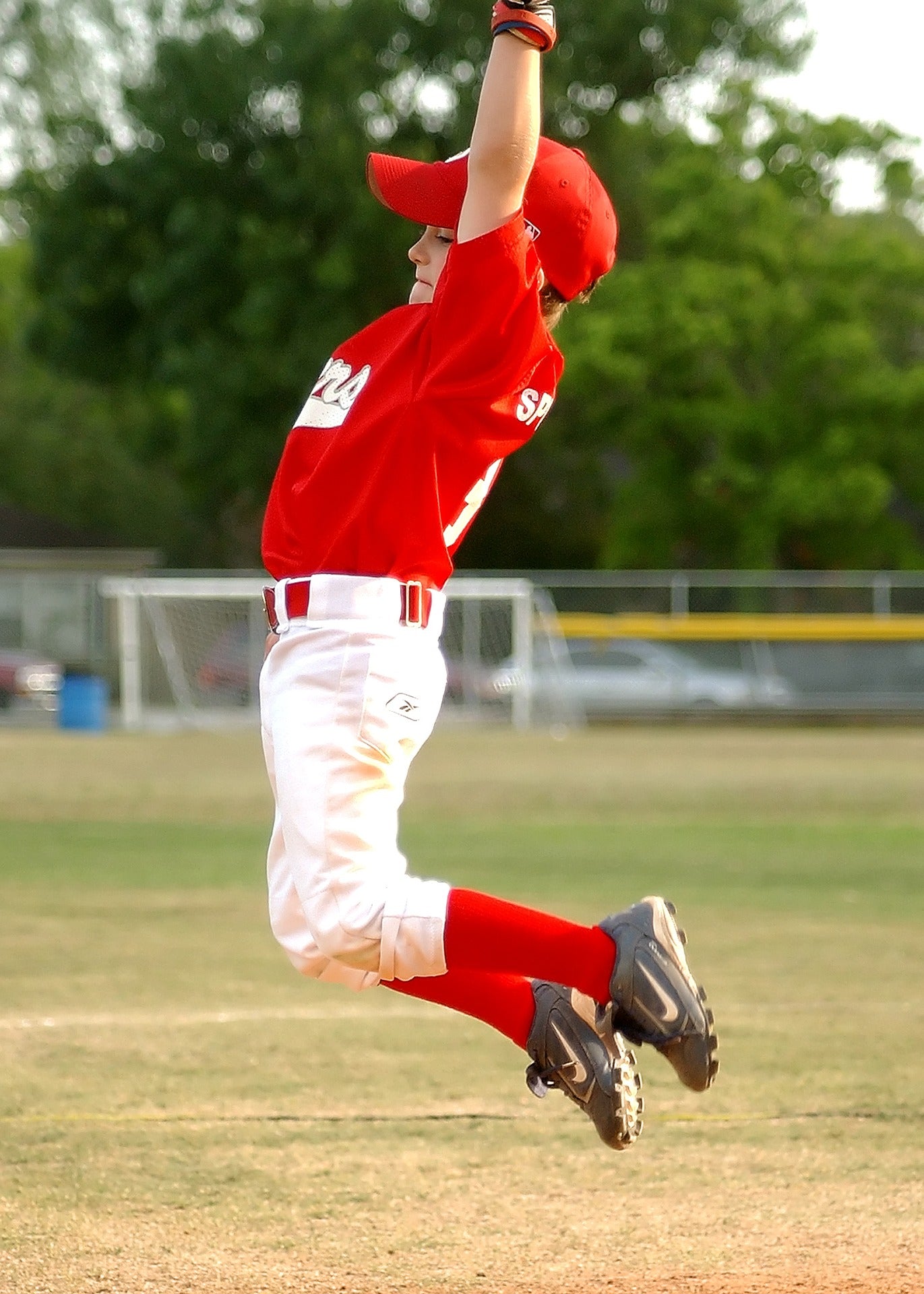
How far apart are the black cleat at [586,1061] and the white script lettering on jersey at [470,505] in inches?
36.7

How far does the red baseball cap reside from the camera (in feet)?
12.1

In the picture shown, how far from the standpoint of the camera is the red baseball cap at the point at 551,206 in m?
3.68

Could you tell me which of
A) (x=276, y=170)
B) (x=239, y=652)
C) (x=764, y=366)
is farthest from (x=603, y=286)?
(x=239, y=652)

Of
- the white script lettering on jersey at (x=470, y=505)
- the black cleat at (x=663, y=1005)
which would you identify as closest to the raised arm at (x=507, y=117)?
the white script lettering on jersey at (x=470, y=505)

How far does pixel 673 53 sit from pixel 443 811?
94.8 feet

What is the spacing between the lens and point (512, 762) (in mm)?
20078

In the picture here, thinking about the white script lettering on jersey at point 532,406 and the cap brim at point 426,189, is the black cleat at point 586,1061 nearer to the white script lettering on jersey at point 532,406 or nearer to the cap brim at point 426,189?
the white script lettering on jersey at point 532,406

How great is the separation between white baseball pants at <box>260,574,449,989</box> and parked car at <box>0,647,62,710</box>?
91.3 feet

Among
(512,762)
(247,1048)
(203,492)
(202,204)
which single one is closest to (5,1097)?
(247,1048)

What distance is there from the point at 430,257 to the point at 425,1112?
8.12 feet

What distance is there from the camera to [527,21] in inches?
133

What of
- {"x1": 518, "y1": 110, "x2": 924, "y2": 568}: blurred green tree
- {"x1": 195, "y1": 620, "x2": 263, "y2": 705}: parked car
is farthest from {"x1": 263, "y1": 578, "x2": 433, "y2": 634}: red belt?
{"x1": 518, "y1": 110, "x2": 924, "y2": 568}: blurred green tree

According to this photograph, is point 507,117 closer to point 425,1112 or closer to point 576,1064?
point 576,1064

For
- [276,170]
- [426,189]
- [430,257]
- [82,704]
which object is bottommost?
[82,704]
